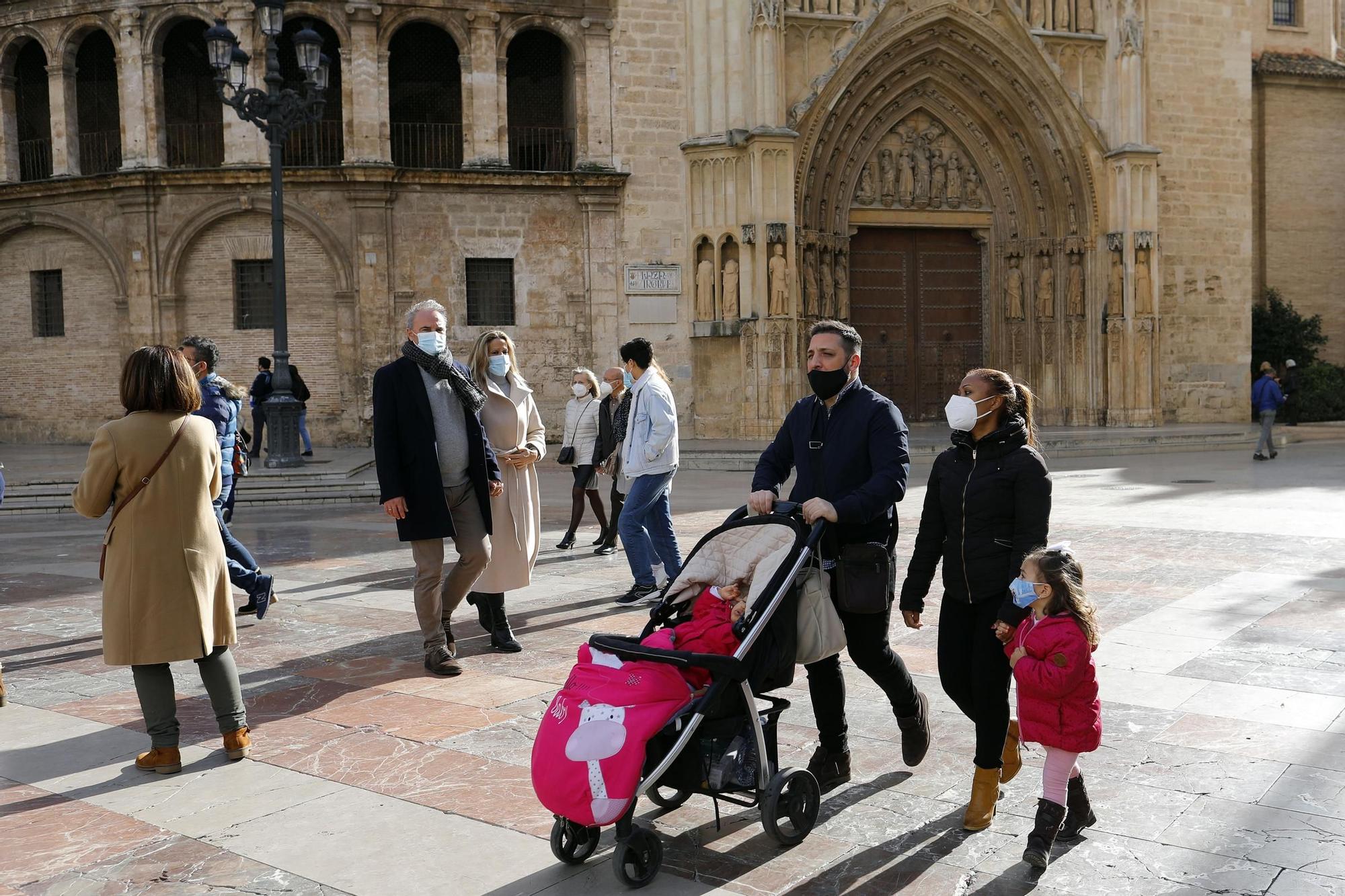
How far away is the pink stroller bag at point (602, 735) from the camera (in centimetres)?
381

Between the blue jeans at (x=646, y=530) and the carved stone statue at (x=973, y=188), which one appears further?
the carved stone statue at (x=973, y=188)

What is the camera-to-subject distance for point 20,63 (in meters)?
25.8

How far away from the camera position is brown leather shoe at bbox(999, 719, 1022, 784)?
4633 mm

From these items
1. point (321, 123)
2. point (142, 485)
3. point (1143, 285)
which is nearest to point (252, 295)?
point (321, 123)

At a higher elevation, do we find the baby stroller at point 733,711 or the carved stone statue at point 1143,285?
the carved stone statue at point 1143,285

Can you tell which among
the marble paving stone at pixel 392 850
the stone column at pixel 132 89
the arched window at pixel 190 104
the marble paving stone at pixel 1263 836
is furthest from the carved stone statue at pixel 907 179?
the marble paving stone at pixel 392 850

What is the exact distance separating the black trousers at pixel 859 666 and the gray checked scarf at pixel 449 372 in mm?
2962

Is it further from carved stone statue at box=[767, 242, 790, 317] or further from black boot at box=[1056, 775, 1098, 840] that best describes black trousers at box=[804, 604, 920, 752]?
carved stone statue at box=[767, 242, 790, 317]

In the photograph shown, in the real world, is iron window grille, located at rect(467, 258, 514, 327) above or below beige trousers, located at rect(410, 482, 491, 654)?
above

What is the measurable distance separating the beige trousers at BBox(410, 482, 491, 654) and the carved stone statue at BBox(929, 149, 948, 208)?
2103 centimetres

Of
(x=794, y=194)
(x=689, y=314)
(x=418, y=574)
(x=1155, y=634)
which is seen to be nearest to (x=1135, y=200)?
(x=794, y=194)

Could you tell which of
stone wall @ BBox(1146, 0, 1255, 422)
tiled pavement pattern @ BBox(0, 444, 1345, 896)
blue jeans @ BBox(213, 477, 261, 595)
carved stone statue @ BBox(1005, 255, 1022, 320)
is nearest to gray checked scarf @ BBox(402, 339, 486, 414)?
tiled pavement pattern @ BBox(0, 444, 1345, 896)

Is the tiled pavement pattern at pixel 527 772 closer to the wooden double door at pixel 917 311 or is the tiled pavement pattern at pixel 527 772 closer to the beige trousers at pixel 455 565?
the beige trousers at pixel 455 565

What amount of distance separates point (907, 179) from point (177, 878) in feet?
78.3
